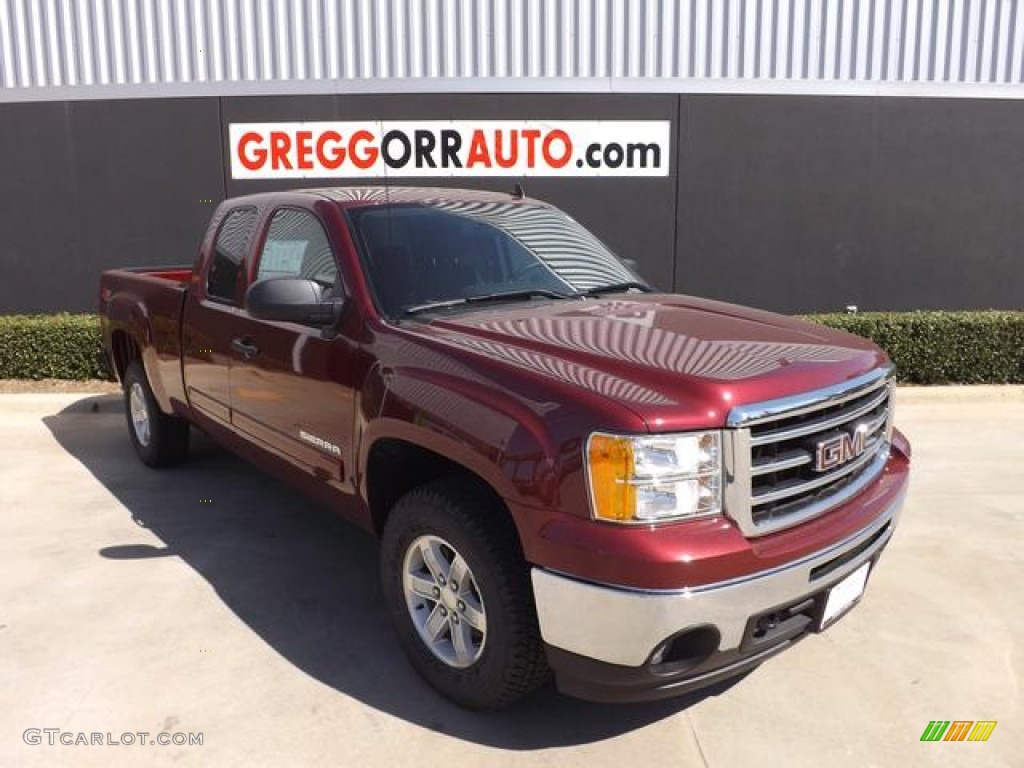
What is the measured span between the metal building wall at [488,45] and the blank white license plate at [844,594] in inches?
284

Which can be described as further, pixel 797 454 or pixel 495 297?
pixel 495 297

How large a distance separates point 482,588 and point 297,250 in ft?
6.80

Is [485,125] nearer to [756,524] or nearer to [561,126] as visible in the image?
[561,126]

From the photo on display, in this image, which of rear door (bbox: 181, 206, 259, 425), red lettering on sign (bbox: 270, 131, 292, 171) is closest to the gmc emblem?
rear door (bbox: 181, 206, 259, 425)

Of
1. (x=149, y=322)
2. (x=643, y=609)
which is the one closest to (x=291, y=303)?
(x=643, y=609)

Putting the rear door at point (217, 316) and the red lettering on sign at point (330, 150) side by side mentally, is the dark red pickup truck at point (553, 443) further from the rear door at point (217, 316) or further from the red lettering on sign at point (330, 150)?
the red lettering on sign at point (330, 150)

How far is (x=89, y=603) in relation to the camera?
12.2ft

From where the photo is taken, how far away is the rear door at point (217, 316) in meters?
4.27

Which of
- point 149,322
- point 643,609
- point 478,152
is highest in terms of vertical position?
point 478,152

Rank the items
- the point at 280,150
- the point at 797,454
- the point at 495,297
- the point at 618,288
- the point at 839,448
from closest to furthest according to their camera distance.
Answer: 1. the point at 797,454
2. the point at 839,448
3. the point at 495,297
4. the point at 618,288
5. the point at 280,150

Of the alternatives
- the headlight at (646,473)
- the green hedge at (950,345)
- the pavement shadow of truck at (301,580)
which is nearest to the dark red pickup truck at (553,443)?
the headlight at (646,473)

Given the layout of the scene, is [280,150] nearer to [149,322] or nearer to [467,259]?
[149,322]

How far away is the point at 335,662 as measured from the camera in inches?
128

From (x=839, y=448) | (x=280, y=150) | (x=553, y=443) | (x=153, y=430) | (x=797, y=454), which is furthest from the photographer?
(x=280, y=150)
